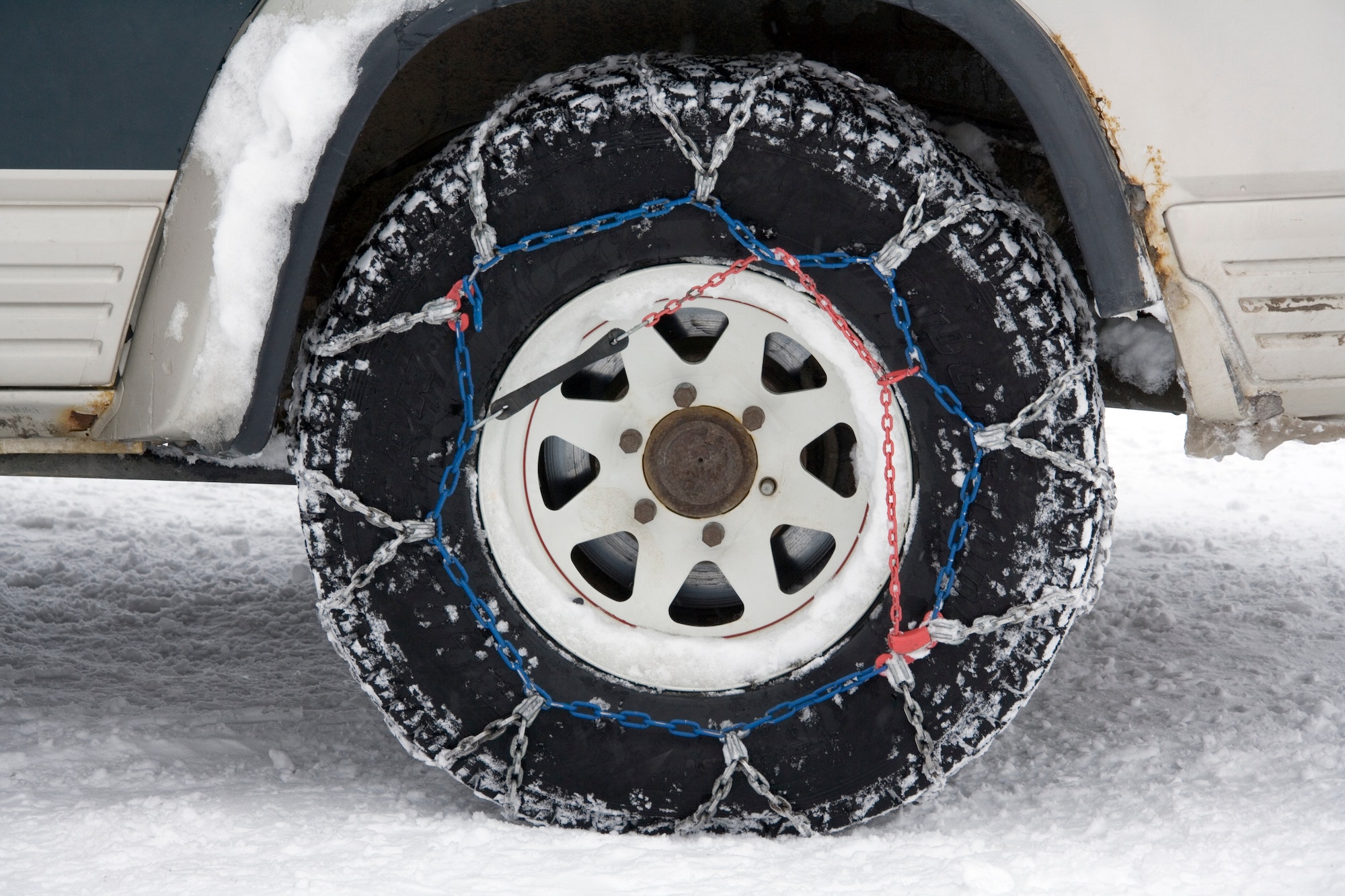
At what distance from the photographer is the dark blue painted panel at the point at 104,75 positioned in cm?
132

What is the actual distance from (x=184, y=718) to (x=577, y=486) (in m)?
0.93

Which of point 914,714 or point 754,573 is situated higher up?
point 754,573

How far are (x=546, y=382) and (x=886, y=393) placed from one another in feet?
1.61

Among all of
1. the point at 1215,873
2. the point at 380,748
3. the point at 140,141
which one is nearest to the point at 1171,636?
the point at 1215,873

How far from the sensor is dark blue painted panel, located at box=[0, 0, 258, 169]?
1316 mm

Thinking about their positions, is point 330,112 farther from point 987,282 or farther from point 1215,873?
point 1215,873

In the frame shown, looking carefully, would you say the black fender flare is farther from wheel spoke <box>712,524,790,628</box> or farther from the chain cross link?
wheel spoke <box>712,524,790,628</box>

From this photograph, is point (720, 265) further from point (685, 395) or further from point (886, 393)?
point (886, 393)

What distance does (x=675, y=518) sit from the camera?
1536 millimetres

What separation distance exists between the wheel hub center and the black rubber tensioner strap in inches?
5.8

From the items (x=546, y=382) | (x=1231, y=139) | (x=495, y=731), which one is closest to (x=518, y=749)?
(x=495, y=731)

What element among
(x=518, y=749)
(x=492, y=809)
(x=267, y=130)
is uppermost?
(x=267, y=130)

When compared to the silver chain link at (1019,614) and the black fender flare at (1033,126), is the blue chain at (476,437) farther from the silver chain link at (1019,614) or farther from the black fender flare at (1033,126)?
the black fender flare at (1033,126)

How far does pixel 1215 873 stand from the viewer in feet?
4.42
